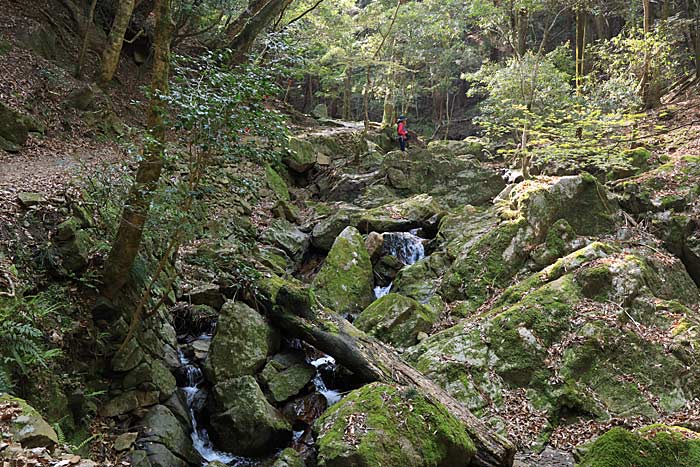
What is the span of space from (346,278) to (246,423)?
4922 mm

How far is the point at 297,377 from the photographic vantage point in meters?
6.85

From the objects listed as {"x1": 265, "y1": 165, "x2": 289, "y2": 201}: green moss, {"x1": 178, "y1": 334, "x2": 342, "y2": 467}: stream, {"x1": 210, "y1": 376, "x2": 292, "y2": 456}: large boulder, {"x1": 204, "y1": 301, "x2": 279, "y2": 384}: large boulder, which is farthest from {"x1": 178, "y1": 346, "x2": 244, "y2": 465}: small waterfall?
{"x1": 265, "y1": 165, "x2": 289, "y2": 201}: green moss

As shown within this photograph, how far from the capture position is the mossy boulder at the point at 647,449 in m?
4.08

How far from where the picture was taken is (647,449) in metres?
4.16

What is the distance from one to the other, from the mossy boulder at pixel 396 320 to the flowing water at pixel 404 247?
3.01 m

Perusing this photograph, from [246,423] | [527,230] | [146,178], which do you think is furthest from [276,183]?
[246,423]

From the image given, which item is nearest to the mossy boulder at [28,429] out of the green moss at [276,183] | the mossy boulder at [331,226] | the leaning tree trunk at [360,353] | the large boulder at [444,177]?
the leaning tree trunk at [360,353]

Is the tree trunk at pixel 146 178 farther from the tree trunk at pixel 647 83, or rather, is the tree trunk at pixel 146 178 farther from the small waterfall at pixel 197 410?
the tree trunk at pixel 647 83

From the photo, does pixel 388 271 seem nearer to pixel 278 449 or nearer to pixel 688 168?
pixel 278 449

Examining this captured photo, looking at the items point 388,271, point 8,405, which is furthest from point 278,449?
point 388,271

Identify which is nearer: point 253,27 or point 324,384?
point 324,384

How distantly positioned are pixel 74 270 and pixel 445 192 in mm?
12974

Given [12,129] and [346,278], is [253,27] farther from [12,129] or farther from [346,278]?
[346,278]

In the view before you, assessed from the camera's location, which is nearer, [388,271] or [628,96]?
[388,271]
